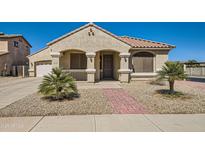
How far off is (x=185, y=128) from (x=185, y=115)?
4.30 ft

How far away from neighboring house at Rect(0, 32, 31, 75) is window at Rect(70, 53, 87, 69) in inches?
613

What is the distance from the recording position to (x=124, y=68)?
13.3 metres

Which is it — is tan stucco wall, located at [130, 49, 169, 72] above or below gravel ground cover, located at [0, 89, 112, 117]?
Answer: above

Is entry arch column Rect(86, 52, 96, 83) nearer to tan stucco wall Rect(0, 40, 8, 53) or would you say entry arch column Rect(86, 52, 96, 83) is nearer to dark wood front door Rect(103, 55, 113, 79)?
dark wood front door Rect(103, 55, 113, 79)

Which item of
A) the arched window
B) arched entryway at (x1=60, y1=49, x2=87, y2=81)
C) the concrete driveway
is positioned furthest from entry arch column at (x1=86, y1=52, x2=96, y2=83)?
the concrete driveway

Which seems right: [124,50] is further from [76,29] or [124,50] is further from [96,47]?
[76,29]

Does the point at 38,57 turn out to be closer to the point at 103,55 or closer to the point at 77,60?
the point at 77,60

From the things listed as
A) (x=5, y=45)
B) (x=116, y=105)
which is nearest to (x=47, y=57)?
(x=5, y=45)

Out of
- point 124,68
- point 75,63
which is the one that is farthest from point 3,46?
point 124,68

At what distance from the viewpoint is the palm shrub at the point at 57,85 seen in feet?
23.4

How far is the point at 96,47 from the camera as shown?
508 inches

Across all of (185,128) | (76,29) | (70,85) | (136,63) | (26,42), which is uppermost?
(26,42)

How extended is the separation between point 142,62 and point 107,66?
145 inches

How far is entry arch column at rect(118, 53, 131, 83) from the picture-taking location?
1312 cm
